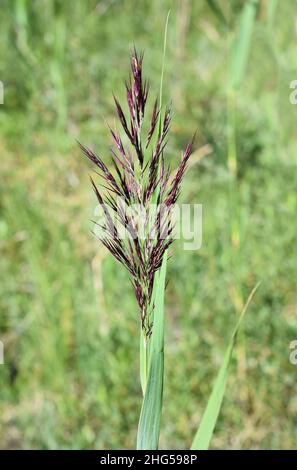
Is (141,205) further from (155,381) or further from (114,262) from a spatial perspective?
(114,262)

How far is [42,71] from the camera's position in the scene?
3.05 m

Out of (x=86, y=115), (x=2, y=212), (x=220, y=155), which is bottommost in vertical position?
(x=2, y=212)

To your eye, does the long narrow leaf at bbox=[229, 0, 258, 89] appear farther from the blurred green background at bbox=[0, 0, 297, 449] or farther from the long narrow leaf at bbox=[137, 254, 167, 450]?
the long narrow leaf at bbox=[137, 254, 167, 450]

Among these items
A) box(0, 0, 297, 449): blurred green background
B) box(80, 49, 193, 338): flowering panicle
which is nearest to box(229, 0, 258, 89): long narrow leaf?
box(0, 0, 297, 449): blurred green background

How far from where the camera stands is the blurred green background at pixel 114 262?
189 centimetres

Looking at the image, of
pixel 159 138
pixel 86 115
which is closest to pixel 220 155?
pixel 86 115

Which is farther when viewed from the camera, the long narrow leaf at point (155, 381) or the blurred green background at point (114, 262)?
the blurred green background at point (114, 262)

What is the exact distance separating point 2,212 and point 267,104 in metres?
1.33

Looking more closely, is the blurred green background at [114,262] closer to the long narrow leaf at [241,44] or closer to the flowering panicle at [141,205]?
the long narrow leaf at [241,44]

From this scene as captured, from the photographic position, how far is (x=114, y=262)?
2.30m

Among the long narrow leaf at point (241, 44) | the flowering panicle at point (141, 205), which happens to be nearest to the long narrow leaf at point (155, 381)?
the flowering panicle at point (141, 205)

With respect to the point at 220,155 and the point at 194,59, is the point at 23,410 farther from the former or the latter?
the point at 194,59

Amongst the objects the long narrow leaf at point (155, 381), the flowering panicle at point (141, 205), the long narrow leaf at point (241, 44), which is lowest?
the long narrow leaf at point (155, 381)

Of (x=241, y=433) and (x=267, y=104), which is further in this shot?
(x=267, y=104)
